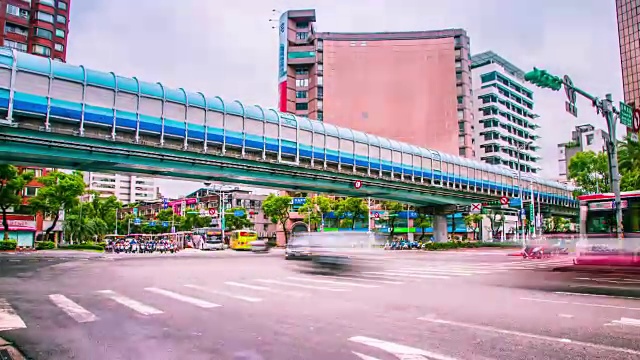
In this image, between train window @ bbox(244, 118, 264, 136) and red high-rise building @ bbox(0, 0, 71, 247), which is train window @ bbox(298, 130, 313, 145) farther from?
red high-rise building @ bbox(0, 0, 71, 247)

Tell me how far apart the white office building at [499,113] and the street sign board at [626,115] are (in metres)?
79.6

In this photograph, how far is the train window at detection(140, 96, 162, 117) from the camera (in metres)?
26.5

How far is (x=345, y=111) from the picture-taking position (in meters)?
75.9

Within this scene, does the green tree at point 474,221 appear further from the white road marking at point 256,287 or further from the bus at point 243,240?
the white road marking at point 256,287

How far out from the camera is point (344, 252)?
1831cm

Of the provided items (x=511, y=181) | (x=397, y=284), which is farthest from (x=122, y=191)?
(x=397, y=284)

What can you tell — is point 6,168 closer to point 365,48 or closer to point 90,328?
point 90,328

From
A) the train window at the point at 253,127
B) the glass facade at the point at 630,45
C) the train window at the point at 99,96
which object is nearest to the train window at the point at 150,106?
the train window at the point at 99,96

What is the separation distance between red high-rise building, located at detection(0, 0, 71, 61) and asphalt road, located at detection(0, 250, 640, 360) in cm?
6470

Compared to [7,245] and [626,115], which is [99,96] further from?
[7,245]

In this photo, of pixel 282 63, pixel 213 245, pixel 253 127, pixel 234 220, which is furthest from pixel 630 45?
pixel 234 220

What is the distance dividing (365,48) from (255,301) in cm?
8398

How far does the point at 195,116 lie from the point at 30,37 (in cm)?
5252

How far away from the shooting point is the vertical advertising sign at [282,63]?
91062mm
